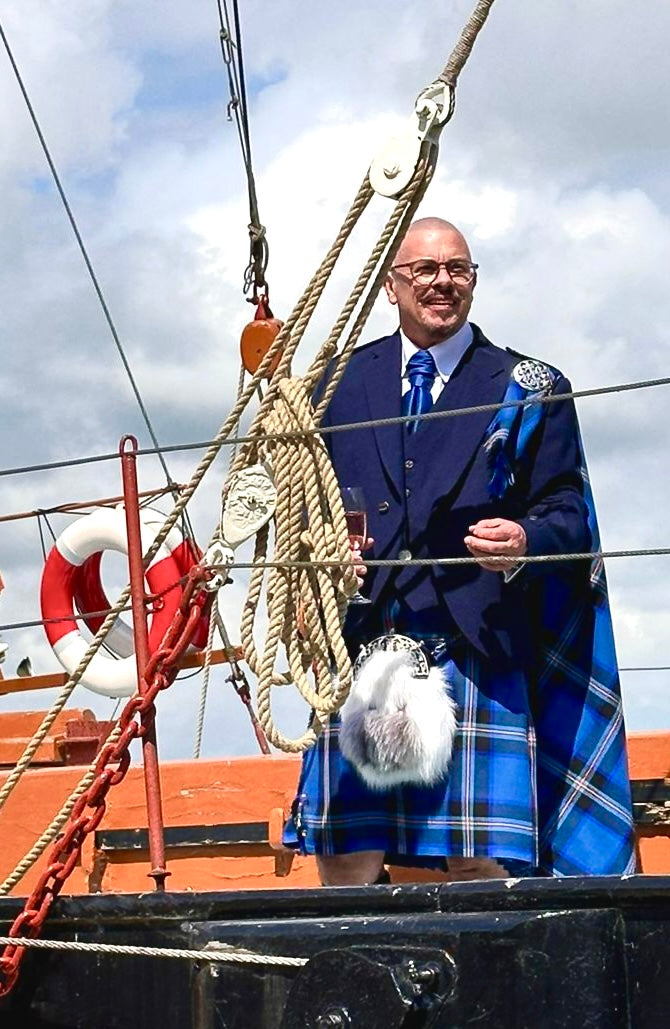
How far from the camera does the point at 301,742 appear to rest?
328 centimetres

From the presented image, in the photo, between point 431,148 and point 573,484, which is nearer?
point 431,148

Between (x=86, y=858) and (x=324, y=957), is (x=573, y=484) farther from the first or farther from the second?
(x=86, y=858)

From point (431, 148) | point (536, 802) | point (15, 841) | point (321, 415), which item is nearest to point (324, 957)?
point (536, 802)

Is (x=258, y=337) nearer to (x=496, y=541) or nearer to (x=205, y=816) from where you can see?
(x=496, y=541)

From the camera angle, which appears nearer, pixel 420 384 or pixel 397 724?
pixel 397 724

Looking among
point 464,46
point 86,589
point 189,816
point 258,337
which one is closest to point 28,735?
point 189,816

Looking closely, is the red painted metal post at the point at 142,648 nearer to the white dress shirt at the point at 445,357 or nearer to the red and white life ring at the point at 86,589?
the white dress shirt at the point at 445,357

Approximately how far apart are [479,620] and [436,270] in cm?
78

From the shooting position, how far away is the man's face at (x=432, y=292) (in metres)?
3.64

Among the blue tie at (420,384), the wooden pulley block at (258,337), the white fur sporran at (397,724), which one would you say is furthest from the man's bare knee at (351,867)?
the wooden pulley block at (258,337)

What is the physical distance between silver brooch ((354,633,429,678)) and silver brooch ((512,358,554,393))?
23.6 inches

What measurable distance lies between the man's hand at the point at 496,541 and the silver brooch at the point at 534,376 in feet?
1.33

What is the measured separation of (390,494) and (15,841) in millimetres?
2326

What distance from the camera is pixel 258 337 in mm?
4438
